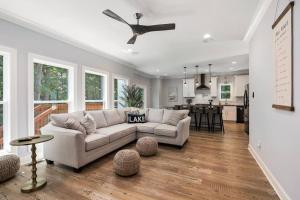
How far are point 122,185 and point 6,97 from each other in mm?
2630

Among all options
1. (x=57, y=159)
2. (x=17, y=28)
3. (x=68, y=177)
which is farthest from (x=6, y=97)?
(x=68, y=177)

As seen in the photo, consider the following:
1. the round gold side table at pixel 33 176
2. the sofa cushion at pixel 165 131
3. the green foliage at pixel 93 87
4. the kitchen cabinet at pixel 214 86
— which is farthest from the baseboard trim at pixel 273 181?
the kitchen cabinet at pixel 214 86

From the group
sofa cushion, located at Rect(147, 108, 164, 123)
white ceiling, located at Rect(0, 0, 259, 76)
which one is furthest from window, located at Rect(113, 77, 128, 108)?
sofa cushion, located at Rect(147, 108, 164, 123)

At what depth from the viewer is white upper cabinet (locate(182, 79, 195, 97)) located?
8758mm

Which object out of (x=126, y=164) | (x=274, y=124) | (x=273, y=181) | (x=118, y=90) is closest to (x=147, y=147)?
(x=126, y=164)

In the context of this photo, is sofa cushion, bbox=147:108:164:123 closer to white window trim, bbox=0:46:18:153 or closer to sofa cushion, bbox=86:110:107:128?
sofa cushion, bbox=86:110:107:128

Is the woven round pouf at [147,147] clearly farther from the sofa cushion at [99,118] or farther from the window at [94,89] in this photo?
the window at [94,89]

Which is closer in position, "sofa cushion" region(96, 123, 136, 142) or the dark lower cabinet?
"sofa cushion" region(96, 123, 136, 142)

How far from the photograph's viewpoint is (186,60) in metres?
5.79

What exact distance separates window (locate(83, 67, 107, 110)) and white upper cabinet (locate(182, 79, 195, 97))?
5273 mm

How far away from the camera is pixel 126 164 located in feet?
7.58

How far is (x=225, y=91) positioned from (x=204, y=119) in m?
3.25

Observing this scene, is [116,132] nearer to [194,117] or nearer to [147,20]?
[147,20]

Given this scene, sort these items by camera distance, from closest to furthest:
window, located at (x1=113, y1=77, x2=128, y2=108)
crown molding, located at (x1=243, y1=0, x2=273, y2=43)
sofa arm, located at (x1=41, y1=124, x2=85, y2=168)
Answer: crown molding, located at (x1=243, y1=0, x2=273, y2=43), sofa arm, located at (x1=41, y1=124, x2=85, y2=168), window, located at (x1=113, y1=77, x2=128, y2=108)
